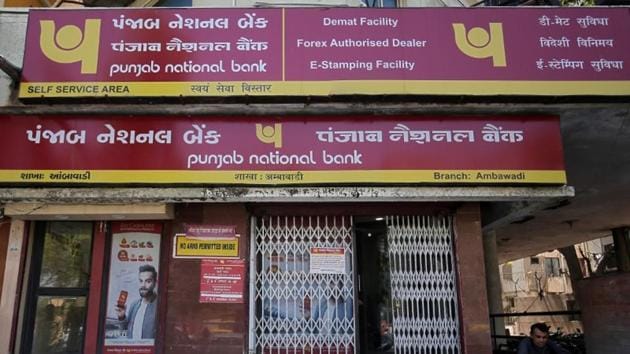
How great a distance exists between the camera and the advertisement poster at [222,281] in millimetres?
6566

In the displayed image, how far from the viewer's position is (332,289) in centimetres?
678

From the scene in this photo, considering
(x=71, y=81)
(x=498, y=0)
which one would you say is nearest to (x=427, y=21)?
(x=498, y=0)

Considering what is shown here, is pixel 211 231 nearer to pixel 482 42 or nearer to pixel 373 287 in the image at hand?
pixel 373 287

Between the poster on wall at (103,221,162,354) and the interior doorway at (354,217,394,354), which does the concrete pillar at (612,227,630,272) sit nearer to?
the interior doorway at (354,217,394,354)

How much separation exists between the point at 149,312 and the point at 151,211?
4.22ft

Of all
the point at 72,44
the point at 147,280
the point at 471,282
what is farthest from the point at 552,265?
the point at 72,44

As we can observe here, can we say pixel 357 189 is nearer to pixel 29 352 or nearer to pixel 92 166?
pixel 92 166

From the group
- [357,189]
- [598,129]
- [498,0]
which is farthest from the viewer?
[498,0]

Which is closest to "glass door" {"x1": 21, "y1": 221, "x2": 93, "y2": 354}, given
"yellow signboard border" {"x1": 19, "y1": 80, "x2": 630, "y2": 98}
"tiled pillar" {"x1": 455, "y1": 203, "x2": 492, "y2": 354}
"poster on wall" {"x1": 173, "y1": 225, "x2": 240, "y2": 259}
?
"poster on wall" {"x1": 173, "y1": 225, "x2": 240, "y2": 259}

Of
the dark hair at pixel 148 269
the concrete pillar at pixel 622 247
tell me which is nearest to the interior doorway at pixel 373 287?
the dark hair at pixel 148 269

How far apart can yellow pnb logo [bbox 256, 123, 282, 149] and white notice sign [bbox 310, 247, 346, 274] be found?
1470 mm

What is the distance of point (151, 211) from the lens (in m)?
6.47

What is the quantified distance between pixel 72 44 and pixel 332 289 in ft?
14.3

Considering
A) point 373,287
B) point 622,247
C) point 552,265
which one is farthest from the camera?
point 552,265
